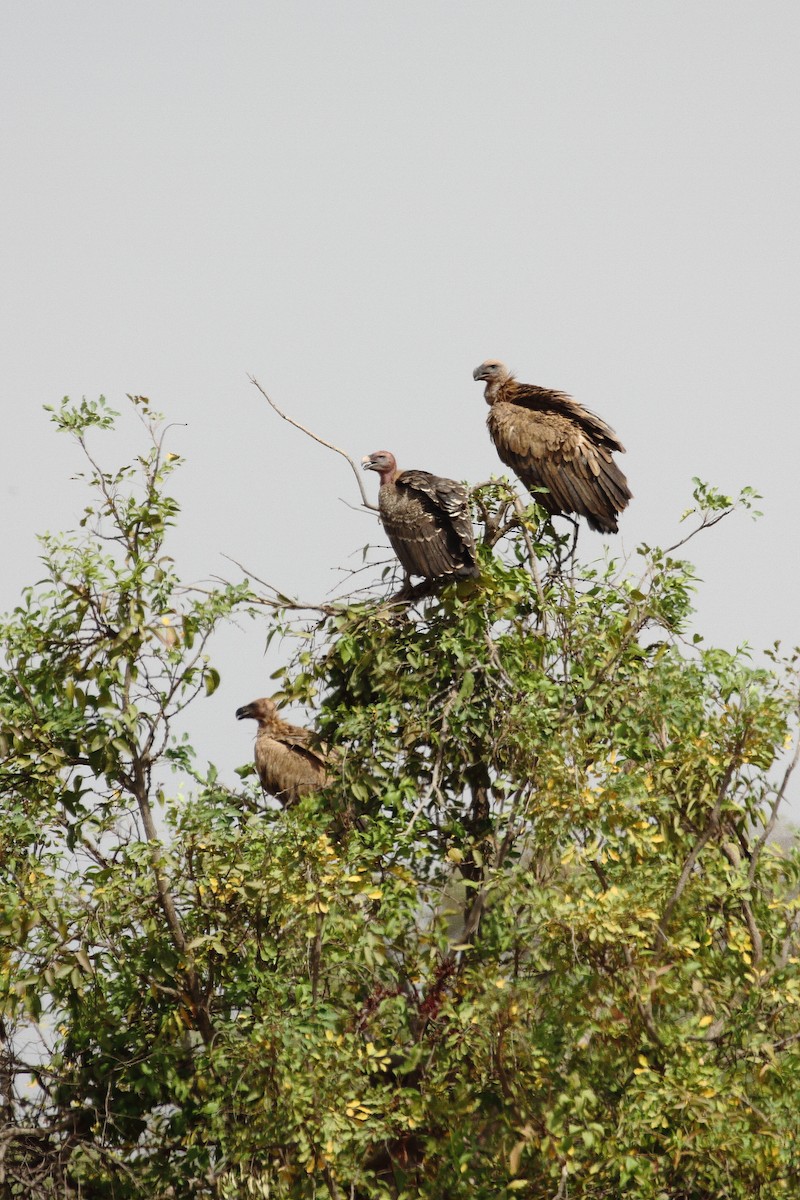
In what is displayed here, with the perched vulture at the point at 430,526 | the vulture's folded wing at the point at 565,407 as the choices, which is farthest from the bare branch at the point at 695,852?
the vulture's folded wing at the point at 565,407

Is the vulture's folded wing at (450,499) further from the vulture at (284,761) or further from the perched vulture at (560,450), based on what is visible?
the vulture at (284,761)

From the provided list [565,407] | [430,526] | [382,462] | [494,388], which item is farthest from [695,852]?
[494,388]

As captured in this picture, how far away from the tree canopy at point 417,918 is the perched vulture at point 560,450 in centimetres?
149

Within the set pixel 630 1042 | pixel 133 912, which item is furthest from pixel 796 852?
pixel 133 912

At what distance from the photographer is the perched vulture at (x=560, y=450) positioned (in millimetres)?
9555

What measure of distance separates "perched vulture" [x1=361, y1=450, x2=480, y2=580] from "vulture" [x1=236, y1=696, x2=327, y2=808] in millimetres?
2081

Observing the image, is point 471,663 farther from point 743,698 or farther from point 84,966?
point 84,966

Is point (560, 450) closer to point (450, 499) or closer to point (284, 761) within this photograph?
point (450, 499)

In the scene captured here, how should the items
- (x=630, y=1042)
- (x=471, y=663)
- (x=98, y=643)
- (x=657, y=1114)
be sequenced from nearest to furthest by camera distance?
(x=657, y=1114)
(x=630, y=1042)
(x=98, y=643)
(x=471, y=663)

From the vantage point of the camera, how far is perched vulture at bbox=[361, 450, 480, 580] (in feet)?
25.6

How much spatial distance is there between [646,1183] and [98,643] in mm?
3874

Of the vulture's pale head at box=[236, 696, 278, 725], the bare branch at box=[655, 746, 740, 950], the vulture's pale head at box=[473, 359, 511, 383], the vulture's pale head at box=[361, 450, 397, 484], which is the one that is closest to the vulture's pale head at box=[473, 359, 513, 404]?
the vulture's pale head at box=[473, 359, 511, 383]

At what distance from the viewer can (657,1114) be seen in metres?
5.61

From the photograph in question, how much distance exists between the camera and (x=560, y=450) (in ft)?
32.1
